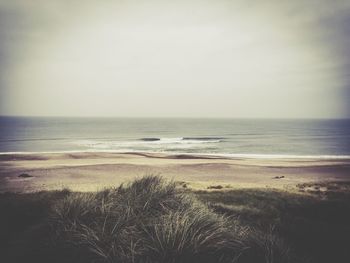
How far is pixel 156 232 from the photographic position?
11.6 ft

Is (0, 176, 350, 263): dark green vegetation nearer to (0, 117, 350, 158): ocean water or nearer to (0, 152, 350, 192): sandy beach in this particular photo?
(0, 152, 350, 192): sandy beach

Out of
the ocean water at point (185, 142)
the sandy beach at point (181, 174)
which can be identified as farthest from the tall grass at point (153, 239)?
the ocean water at point (185, 142)

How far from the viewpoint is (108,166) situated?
21.0 meters

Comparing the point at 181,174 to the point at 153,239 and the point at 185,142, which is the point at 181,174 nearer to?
the point at 153,239

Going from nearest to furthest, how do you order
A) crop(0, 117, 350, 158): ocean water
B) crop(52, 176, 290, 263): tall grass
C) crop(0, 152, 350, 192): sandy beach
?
crop(52, 176, 290, 263): tall grass
crop(0, 152, 350, 192): sandy beach
crop(0, 117, 350, 158): ocean water

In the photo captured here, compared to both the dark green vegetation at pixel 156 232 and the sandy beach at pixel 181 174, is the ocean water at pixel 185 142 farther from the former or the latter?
the dark green vegetation at pixel 156 232

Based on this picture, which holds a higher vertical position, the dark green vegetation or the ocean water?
the dark green vegetation

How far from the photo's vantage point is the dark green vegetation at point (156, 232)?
3.53m

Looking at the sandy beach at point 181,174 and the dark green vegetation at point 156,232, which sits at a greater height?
the dark green vegetation at point 156,232

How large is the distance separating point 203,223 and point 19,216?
4039 millimetres

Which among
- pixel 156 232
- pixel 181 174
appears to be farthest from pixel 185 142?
pixel 156 232

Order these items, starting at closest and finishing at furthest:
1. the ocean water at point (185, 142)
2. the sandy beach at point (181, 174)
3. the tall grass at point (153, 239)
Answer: the tall grass at point (153, 239) → the sandy beach at point (181, 174) → the ocean water at point (185, 142)

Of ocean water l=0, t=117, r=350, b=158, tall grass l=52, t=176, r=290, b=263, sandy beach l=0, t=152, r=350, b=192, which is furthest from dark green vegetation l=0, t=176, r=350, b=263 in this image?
ocean water l=0, t=117, r=350, b=158

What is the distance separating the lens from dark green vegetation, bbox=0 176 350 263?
11.6 feet
